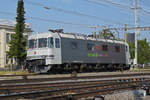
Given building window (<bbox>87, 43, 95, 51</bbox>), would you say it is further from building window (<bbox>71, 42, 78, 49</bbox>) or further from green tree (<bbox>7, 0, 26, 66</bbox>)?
green tree (<bbox>7, 0, 26, 66</bbox>)

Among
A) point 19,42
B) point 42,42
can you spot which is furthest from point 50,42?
point 19,42

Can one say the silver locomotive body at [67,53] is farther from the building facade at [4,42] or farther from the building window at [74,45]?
the building facade at [4,42]

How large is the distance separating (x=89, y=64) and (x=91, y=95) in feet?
56.3

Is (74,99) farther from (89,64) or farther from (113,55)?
(113,55)

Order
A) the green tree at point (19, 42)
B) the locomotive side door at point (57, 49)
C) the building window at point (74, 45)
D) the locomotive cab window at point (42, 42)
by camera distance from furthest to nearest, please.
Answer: the green tree at point (19, 42), the building window at point (74, 45), the locomotive cab window at point (42, 42), the locomotive side door at point (57, 49)

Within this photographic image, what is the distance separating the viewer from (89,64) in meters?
28.2

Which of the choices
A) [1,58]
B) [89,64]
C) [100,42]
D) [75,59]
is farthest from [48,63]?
[1,58]

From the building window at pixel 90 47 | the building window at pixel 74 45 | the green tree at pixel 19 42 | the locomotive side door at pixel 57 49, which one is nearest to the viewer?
the locomotive side door at pixel 57 49

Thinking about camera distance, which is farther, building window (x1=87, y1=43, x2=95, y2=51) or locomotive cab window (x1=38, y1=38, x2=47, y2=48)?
building window (x1=87, y1=43, x2=95, y2=51)

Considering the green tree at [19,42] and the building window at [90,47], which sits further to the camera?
the green tree at [19,42]

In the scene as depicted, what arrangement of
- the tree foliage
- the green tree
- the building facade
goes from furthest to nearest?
the tree foliage, the building facade, the green tree

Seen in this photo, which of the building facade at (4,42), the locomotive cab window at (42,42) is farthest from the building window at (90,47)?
the building facade at (4,42)

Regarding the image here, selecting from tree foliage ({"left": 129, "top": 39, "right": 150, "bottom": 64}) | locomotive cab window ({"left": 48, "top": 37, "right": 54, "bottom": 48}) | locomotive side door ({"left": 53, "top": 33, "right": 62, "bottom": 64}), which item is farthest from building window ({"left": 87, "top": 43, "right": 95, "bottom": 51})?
tree foliage ({"left": 129, "top": 39, "right": 150, "bottom": 64})

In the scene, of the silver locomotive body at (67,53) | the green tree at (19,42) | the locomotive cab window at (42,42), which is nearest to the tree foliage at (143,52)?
the green tree at (19,42)
